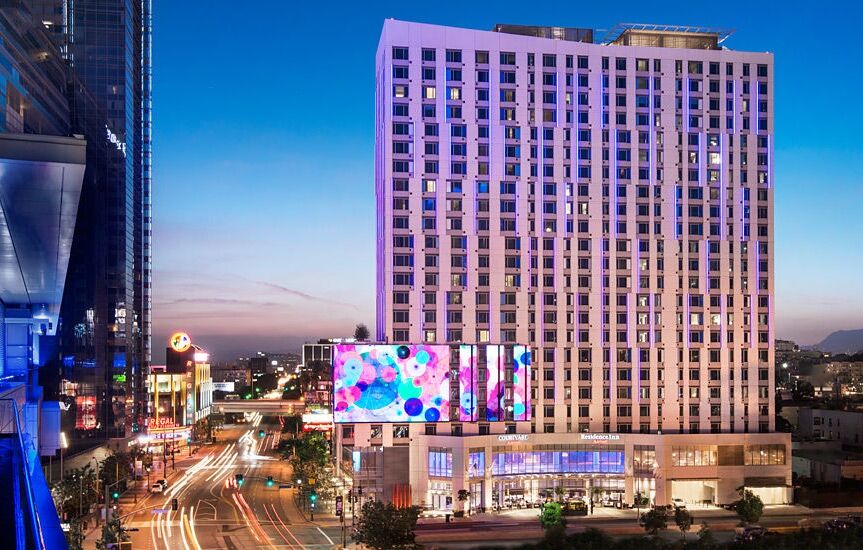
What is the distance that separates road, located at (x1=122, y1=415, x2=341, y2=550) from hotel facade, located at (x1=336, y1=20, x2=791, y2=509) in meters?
12.5

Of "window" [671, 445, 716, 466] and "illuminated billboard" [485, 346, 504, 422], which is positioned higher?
"illuminated billboard" [485, 346, 504, 422]

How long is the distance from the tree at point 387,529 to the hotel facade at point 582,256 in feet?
87.4

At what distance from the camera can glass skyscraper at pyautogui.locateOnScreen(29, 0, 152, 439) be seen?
4601 inches

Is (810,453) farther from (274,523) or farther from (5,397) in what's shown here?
(5,397)

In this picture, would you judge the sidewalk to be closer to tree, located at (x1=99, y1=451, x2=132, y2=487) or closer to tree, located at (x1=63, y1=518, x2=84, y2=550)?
tree, located at (x1=99, y1=451, x2=132, y2=487)

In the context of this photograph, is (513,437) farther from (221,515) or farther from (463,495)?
(221,515)

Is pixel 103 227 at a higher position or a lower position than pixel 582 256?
higher

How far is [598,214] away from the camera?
4363 inches

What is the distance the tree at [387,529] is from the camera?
238 feet

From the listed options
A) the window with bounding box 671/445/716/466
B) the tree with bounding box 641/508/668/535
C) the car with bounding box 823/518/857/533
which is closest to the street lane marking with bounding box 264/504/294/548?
the tree with bounding box 641/508/668/535

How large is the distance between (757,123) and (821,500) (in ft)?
156

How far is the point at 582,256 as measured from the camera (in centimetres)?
11044

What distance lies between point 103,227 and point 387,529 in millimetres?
76173

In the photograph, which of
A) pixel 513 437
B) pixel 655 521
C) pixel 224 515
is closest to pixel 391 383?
pixel 513 437
